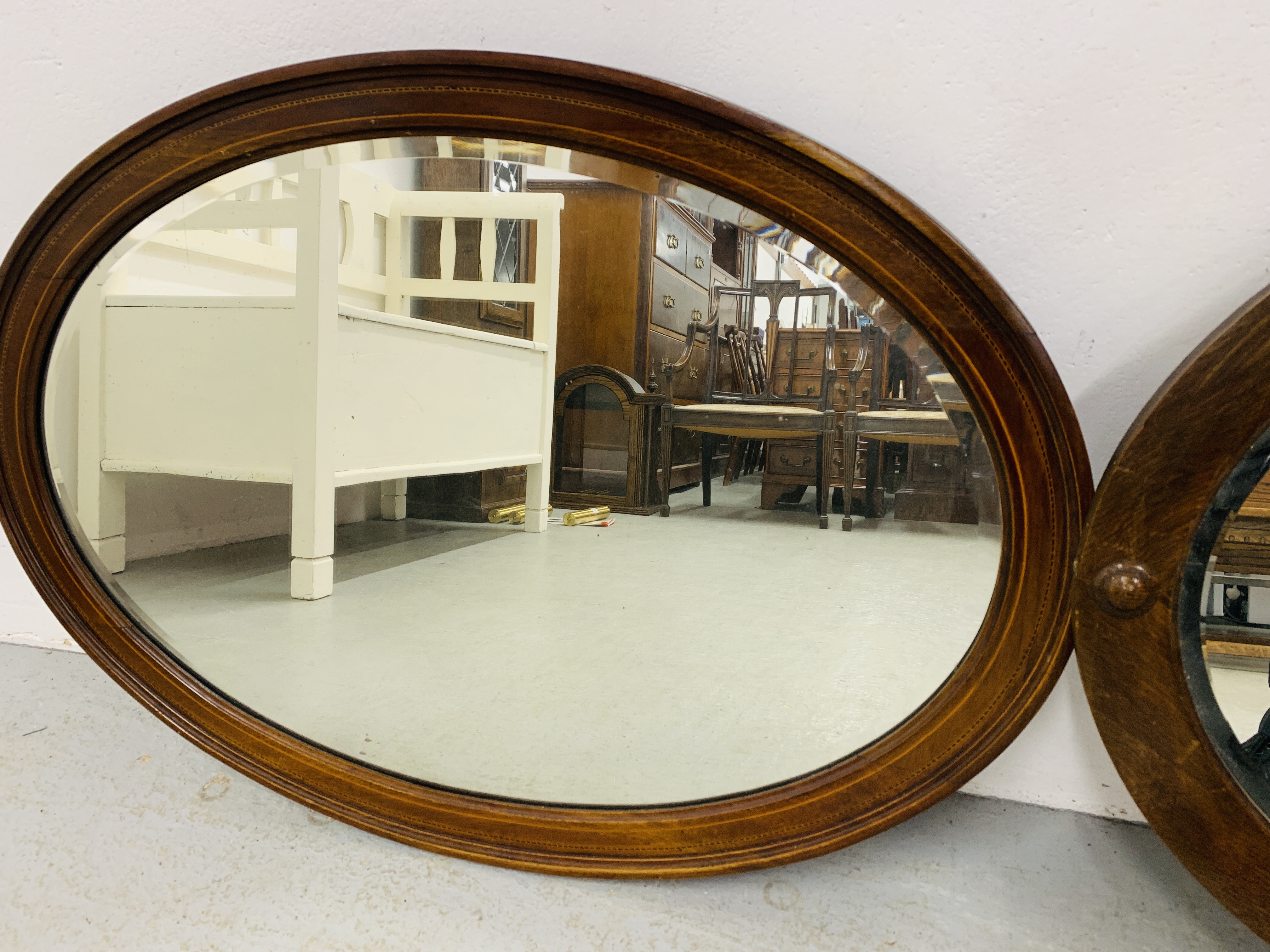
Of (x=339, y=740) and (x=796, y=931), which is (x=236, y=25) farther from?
(x=796, y=931)

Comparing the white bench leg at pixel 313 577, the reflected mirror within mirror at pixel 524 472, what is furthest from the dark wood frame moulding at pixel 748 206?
the white bench leg at pixel 313 577

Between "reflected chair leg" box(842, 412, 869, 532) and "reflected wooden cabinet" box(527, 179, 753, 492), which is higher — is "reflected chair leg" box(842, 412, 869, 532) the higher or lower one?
the lower one

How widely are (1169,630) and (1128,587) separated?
1.6 inches

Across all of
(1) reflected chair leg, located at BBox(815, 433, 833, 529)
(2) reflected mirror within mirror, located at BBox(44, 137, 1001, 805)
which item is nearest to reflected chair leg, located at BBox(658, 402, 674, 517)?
(2) reflected mirror within mirror, located at BBox(44, 137, 1001, 805)

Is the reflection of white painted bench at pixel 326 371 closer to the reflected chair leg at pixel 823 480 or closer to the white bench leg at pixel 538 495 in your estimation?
the white bench leg at pixel 538 495

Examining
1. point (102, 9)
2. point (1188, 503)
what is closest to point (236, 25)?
point (102, 9)

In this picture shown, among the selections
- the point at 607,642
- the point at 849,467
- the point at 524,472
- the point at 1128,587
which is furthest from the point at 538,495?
the point at 1128,587

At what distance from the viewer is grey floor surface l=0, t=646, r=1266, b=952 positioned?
0.54 metres

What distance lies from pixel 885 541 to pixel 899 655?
0.27ft

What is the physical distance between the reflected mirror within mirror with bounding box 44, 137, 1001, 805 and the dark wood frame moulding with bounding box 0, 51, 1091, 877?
1cm

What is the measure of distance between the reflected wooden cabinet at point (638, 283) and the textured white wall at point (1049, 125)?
12cm

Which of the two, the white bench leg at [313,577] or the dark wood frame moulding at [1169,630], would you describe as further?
the white bench leg at [313,577]

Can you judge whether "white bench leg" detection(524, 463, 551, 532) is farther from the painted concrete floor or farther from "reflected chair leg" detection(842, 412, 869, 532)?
"reflected chair leg" detection(842, 412, 869, 532)

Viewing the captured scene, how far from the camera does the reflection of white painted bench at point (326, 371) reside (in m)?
0.61
